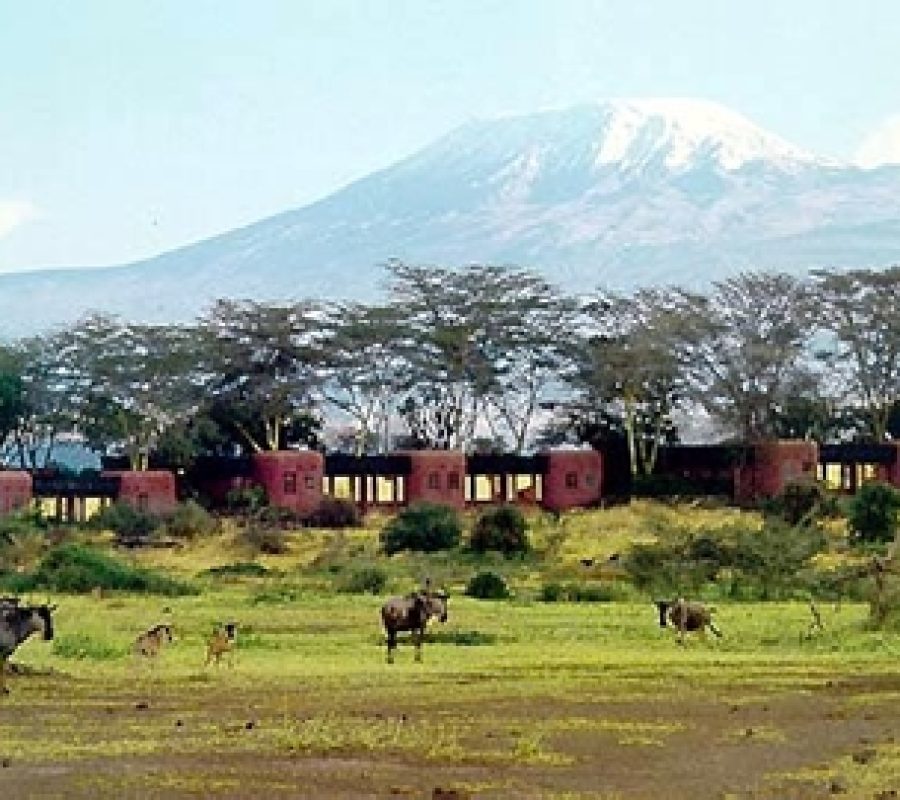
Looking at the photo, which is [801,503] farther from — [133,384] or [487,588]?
[487,588]

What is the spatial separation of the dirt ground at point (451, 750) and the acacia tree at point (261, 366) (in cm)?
6918

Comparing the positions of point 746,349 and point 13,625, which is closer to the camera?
point 13,625

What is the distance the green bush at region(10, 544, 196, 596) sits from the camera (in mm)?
54094

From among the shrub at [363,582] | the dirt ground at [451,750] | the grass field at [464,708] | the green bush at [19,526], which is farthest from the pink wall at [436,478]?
the dirt ground at [451,750]

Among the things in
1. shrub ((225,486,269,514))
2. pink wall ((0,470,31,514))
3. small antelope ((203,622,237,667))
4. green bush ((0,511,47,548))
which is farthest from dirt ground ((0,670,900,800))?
pink wall ((0,470,31,514))

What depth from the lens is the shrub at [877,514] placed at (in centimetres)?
6906

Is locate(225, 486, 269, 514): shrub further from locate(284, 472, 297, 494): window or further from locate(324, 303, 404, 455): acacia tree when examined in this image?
locate(324, 303, 404, 455): acacia tree

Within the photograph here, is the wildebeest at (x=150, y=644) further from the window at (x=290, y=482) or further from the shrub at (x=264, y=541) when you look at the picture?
the window at (x=290, y=482)

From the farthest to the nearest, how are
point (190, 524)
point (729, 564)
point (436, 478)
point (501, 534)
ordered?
point (436, 478)
point (190, 524)
point (501, 534)
point (729, 564)

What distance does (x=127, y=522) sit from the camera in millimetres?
81562

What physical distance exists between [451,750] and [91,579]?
32514 millimetres

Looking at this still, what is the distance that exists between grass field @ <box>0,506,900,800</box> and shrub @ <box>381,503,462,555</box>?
25.1 m

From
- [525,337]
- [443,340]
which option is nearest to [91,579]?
[443,340]

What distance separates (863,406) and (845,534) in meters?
33.2
